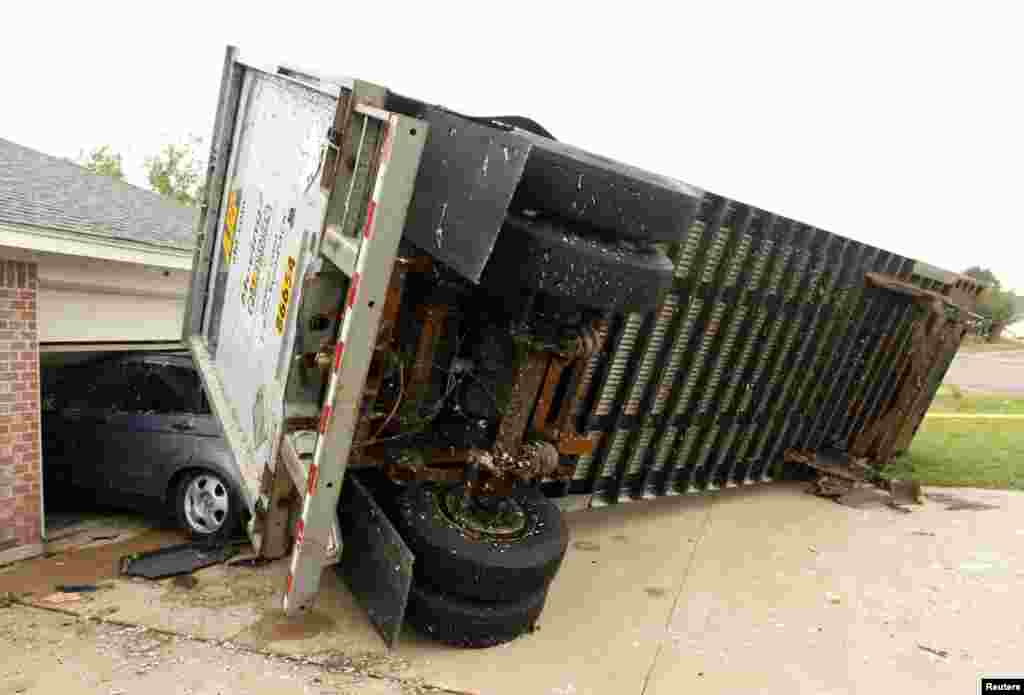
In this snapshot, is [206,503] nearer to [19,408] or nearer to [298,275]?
[19,408]

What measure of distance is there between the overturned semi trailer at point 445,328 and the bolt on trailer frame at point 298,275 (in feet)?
0.05

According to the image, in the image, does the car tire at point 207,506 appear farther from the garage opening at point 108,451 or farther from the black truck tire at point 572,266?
the black truck tire at point 572,266

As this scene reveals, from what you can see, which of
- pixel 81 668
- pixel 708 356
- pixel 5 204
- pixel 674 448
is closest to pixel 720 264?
pixel 708 356

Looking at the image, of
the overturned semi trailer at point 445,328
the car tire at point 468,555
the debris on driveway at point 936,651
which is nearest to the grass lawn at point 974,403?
the overturned semi trailer at point 445,328

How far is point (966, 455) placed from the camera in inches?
350

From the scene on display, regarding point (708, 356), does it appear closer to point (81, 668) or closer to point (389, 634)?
point (389, 634)

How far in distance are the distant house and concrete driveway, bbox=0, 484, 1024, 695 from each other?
2.23 feet

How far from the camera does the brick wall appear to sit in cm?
471

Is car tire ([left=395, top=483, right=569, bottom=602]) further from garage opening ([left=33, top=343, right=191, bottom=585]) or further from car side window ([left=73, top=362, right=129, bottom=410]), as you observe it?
car side window ([left=73, top=362, right=129, bottom=410])

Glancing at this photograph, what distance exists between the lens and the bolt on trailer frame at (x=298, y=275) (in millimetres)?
2887

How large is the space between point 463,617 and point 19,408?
11.6 feet

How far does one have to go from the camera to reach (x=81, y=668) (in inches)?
130

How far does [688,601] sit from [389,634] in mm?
1951

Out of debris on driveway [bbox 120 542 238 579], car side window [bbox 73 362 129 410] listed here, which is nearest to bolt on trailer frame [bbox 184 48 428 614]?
debris on driveway [bbox 120 542 238 579]
